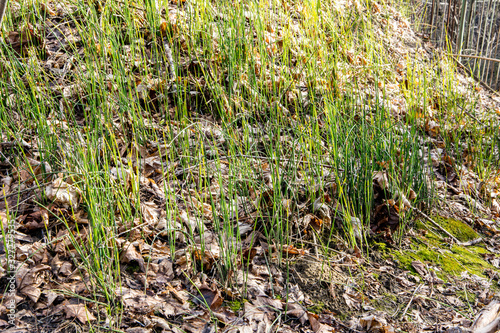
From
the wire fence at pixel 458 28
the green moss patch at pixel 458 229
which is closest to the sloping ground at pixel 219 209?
the green moss patch at pixel 458 229

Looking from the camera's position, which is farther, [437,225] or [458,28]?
[458,28]

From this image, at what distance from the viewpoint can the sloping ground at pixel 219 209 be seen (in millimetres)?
1515

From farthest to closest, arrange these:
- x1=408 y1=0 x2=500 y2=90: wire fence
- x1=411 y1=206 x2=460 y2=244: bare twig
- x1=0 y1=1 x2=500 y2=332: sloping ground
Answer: x1=408 y1=0 x2=500 y2=90: wire fence → x1=411 y1=206 x2=460 y2=244: bare twig → x1=0 y1=1 x2=500 y2=332: sloping ground

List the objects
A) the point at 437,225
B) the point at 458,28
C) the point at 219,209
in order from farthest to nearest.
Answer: the point at 458,28, the point at 437,225, the point at 219,209

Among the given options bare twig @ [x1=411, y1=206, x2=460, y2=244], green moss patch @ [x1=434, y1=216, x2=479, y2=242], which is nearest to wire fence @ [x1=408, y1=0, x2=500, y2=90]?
green moss patch @ [x1=434, y1=216, x2=479, y2=242]

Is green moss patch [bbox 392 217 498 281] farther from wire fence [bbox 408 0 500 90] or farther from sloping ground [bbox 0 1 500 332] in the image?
wire fence [bbox 408 0 500 90]

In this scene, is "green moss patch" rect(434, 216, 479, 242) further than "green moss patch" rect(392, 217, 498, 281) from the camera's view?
Yes

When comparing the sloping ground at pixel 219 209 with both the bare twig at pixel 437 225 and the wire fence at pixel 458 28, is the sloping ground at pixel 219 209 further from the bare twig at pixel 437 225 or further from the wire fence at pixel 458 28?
the wire fence at pixel 458 28

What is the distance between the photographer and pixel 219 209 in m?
1.98

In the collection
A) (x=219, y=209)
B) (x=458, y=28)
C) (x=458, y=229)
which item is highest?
(x=458, y=28)

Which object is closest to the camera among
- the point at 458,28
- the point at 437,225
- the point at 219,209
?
the point at 219,209

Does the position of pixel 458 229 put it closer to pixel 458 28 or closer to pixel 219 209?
pixel 219 209

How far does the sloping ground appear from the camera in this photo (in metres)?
1.51

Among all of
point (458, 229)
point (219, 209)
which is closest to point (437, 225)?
point (458, 229)
